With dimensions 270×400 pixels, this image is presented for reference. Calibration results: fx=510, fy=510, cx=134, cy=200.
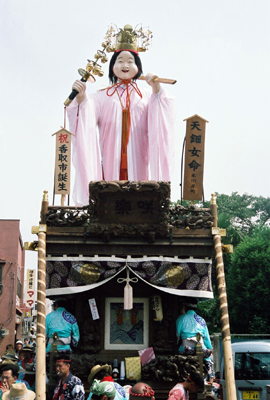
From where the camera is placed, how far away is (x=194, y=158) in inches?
418

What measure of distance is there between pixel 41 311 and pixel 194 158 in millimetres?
4359

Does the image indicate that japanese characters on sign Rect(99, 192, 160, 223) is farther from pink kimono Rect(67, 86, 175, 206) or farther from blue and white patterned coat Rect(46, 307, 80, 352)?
blue and white patterned coat Rect(46, 307, 80, 352)

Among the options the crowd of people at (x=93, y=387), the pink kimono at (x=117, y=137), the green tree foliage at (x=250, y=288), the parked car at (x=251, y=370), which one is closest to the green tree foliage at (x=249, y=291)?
the green tree foliage at (x=250, y=288)

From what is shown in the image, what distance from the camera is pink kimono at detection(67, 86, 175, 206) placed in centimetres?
1127

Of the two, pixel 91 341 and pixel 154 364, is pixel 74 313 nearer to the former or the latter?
pixel 91 341

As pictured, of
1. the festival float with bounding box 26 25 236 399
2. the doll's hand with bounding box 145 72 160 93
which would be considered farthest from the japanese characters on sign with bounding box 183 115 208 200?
the doll's hand with bounding box 145 72 160 93

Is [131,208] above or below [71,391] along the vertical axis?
above

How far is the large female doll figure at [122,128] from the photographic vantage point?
Answer: 11.3m

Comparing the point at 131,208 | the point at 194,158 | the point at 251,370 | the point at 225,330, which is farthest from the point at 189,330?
the point at 194,158

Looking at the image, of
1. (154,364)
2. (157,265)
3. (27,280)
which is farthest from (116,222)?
(27,280)

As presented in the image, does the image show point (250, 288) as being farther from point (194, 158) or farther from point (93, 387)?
point (93, 387)

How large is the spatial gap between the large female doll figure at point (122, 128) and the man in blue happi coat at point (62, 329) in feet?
8.21

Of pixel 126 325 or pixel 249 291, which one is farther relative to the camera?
pixel 249 291

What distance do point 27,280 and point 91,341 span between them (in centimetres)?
2044
